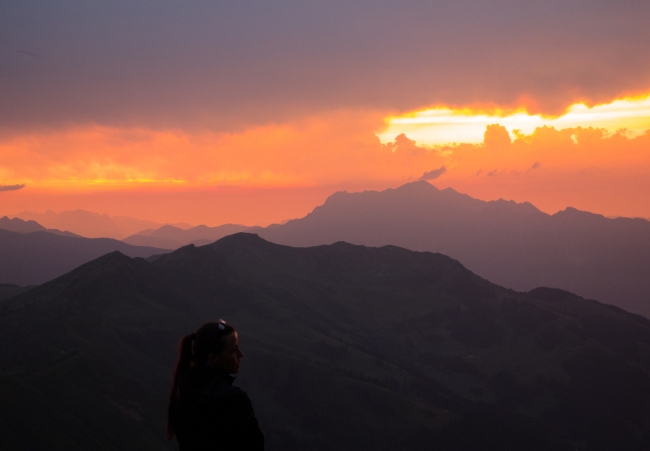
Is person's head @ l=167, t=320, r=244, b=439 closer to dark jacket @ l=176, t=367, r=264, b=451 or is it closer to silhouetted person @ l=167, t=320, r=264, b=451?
silhouetted person @ l=167, t=320, r=264, b=451

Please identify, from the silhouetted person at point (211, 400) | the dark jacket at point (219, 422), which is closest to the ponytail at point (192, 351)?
the silhouetted person at point (211, 400)

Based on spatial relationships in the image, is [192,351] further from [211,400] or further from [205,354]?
[211,400]

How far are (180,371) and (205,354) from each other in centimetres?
55

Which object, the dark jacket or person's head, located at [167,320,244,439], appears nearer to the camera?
the dark jacket

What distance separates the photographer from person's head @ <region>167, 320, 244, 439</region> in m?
9.46

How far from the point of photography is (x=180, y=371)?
9602 mm

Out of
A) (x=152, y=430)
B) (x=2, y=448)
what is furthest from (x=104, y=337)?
(x=2, y=448)

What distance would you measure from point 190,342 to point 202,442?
1624 mm

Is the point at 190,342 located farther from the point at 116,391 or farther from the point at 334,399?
the point at 334,399

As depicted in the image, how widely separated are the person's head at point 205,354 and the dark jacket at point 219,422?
17.2 inches

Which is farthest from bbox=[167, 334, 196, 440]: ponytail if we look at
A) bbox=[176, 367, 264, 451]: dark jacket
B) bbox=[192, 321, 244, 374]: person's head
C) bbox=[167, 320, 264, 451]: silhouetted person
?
bbox=[176, 367, 264, 451]: dark jacket

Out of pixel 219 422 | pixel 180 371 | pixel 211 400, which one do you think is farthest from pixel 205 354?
pixel 219 422

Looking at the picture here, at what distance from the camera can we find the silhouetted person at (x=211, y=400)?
29.0 ft

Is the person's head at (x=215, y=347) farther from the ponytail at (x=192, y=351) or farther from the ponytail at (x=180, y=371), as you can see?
the ponytail at (x=180, y=371)
